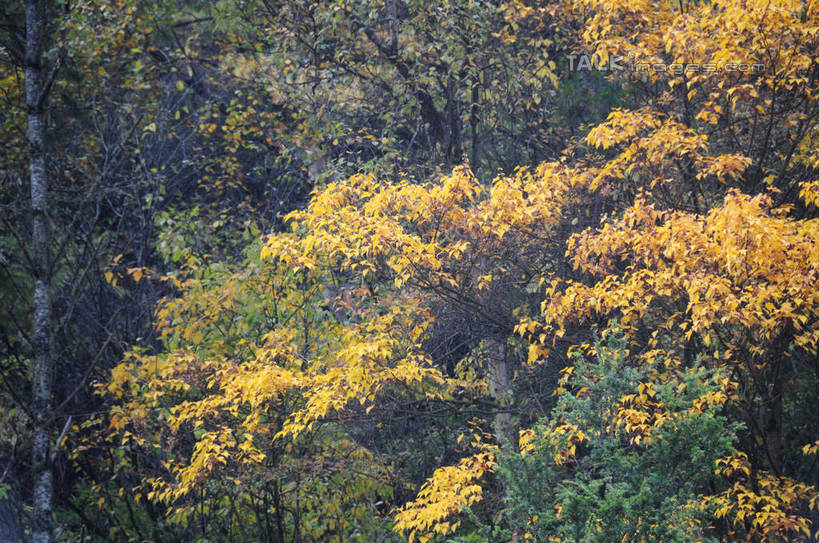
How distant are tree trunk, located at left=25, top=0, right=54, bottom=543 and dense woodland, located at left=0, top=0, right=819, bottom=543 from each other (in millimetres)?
23

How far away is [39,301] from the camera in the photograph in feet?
22.5

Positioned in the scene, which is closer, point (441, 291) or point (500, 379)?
point (441, 291)

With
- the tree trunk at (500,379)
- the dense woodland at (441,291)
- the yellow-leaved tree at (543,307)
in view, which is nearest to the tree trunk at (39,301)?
the dense woodland at (441,291)

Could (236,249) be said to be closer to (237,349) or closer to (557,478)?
(237,349)

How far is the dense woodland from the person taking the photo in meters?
6.26

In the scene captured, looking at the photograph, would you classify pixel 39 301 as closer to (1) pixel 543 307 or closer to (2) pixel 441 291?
(2) pixel 441 291

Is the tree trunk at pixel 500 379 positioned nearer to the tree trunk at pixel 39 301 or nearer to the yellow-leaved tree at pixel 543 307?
the yellow-leaved tree at pixel 543 307

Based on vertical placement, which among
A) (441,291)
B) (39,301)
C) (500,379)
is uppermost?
(39,301)

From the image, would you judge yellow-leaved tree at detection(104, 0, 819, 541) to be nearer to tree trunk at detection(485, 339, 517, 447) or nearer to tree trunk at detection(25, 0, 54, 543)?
tree trunk at detection(485, 339, 517, 447)

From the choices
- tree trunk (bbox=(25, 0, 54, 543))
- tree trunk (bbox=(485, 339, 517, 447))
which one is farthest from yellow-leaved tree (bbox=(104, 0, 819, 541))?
tree trunk (bbox=(25, 0, 54, 543))

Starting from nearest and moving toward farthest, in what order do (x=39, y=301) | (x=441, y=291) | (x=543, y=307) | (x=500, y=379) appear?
(x=39, y=301) → (x=543, y=307) → (x=441, y=291) → (x=500, y=379)

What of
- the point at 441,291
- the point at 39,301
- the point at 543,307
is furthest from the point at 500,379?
the point at 39,301

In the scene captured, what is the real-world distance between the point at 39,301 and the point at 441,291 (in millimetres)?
3651

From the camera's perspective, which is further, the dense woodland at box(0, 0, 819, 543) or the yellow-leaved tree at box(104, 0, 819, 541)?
the yellow-leaved tree at box(104, 0, 819, 541)
